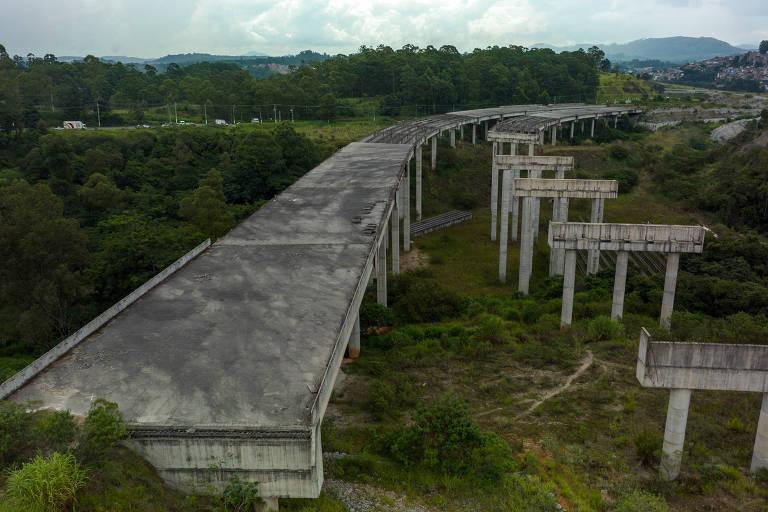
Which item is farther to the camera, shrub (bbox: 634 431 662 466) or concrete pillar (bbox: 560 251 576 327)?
concrete pillar (bbox: 560 251 576 327)

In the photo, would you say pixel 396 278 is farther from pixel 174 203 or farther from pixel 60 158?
pixel 60 158

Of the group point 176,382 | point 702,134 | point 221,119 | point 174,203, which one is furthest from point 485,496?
point 702,134

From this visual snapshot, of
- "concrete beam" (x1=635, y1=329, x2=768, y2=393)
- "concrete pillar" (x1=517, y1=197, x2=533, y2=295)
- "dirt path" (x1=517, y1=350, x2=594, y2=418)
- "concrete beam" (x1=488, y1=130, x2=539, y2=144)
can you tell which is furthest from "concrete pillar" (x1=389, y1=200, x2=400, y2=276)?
"concrete beam" (x1=635, y1=329, x2=768, y2=393)

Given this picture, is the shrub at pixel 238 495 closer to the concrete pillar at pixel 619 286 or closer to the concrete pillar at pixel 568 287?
the concrete pillar at pixel 568 287

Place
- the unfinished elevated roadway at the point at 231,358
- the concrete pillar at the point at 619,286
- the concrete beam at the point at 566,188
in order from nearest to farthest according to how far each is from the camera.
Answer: the unfinished elevated roadway at the point at 231,358
the concrete pillar at the point at 619,286
the concrete beam at the point at 566,188

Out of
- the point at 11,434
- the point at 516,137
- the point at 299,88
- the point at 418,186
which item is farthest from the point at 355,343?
the point at 299,88

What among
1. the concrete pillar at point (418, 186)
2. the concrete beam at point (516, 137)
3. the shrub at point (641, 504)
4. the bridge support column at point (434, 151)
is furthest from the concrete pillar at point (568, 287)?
the bridge support column at point (434, 151)

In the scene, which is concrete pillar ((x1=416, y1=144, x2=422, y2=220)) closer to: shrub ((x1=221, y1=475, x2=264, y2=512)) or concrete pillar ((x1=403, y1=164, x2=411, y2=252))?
concrete pillar ((x1=403, y1=164, x2=411, y2=252))
